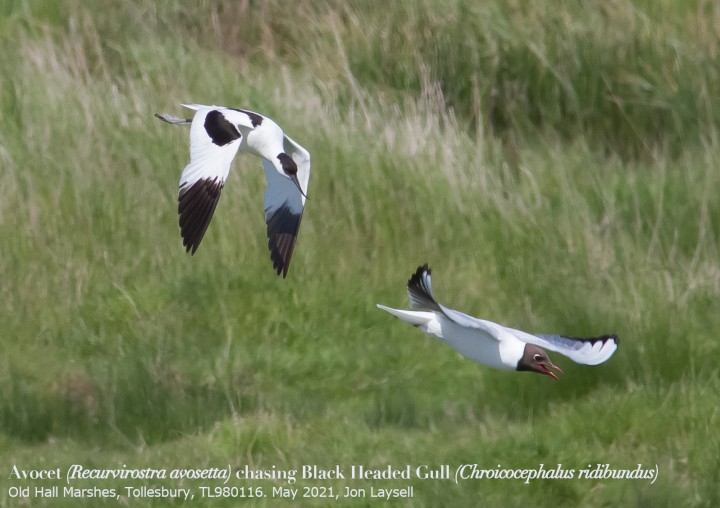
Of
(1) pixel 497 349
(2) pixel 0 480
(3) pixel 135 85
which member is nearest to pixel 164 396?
(2) pixel 0 480

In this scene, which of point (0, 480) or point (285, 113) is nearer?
point (0, 480)

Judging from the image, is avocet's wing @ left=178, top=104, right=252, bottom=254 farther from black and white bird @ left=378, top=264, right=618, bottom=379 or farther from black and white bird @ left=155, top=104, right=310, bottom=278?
black and white bird @ left=378, top=264, right=618, bottom=379

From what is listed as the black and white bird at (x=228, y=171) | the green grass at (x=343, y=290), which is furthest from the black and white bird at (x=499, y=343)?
the black and white bird at (x=228, y=171)

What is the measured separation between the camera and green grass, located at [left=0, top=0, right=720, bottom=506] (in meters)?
6.85

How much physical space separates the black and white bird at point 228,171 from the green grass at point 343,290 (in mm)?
628

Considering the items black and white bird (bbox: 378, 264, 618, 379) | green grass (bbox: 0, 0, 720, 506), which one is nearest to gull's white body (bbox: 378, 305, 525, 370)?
black and white bird (bbox: 378, 264, 618, 379)

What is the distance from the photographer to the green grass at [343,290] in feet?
22.5

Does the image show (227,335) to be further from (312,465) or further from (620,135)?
(620,135)

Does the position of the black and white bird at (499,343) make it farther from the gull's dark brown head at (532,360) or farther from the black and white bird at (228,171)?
the black and white bird at (228,171)

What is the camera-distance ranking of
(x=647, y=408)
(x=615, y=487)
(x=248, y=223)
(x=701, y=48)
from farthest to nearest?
1. (x=701, y=48)
2. (x=248, y=223)
3. (x=647, y=408)
4. (x=615, y=487)

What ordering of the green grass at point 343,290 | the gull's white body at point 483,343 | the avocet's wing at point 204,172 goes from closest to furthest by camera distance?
the avocet's wing at point 204,172, the gull's white body at point 483,343, the green grass at point 343,290

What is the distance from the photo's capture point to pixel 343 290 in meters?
8.10

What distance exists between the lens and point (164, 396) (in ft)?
24.7

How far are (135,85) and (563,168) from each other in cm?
287
